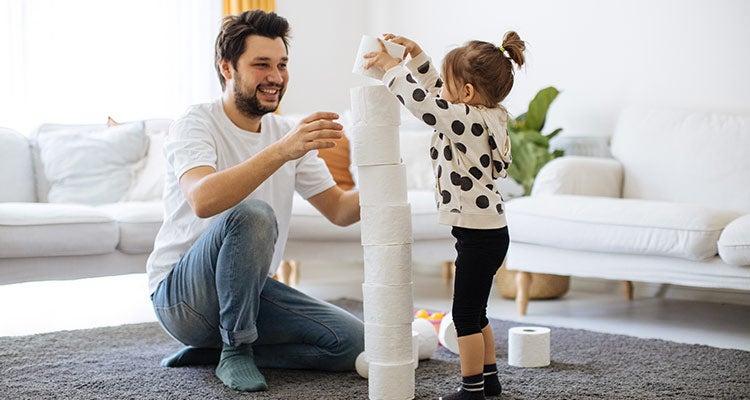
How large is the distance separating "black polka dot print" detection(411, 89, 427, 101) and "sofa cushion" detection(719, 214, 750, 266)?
148cm

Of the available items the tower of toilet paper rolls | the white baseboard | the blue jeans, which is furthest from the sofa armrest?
the tower of toilet paper rolls

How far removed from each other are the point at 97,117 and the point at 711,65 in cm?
310

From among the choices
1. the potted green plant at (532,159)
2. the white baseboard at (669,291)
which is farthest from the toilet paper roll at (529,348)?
the white baseboard at (669,291)

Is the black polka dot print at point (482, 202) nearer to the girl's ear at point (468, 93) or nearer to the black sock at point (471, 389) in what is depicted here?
the girl's ear at point (468, 93)

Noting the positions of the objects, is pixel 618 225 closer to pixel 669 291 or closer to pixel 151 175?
pixel 669 291

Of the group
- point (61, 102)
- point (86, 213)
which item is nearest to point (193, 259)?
point (86, 213)

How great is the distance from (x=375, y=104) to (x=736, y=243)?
5.16ft

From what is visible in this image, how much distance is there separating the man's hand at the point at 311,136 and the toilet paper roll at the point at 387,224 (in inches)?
7.0

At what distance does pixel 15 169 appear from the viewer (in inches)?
150

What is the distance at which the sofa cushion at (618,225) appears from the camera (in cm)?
309

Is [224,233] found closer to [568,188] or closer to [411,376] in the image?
[411,376]

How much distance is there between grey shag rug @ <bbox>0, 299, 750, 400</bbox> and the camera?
228cm

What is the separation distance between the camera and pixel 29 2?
180 inches

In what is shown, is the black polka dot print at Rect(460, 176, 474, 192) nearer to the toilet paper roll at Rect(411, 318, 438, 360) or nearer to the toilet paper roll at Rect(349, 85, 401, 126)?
the toilet paper roll at Rect(349, 85, 401, 126)
